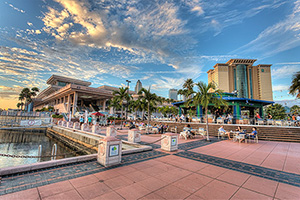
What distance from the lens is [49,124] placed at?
25.9 metres

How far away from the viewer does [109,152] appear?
212 inches

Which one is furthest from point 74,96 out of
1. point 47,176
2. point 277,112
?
point 277,112

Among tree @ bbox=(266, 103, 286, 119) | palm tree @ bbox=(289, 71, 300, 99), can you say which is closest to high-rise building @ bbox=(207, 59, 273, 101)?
tree @ bbox=(266, 103, 286, 119)

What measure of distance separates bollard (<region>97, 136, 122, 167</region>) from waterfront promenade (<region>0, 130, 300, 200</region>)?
263mm

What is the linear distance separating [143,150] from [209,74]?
328 feet

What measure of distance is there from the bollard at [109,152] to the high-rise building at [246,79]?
293 ft

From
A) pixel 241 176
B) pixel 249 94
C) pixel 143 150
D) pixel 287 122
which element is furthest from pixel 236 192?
pixel 249 94

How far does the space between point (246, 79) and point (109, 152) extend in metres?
100

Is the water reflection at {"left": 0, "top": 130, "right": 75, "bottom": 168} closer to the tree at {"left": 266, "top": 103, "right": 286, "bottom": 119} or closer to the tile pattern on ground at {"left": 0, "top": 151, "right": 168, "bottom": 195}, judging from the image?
the tile pattern on ground at {"left": 0, "top": 151, "right": 168, "bottom": 195}

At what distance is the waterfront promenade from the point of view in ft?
11.1

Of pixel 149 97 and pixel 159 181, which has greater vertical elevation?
pixel 149 97

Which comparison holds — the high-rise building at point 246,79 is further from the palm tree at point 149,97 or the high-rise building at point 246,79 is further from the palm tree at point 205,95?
the palm tree at point 205,95

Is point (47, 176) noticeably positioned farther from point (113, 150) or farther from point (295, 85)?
point (295, 85)

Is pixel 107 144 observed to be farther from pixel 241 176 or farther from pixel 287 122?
pixel 287 122
